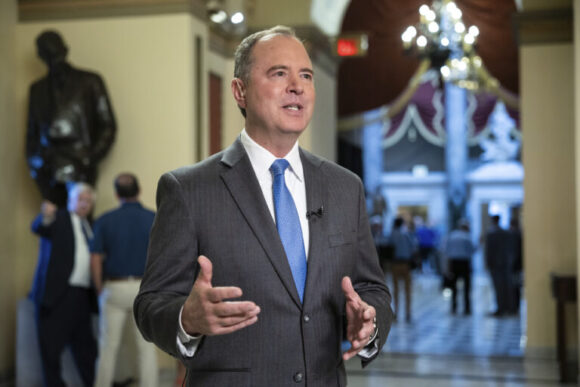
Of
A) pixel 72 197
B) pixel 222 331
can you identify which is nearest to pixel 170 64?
pixel 72 197

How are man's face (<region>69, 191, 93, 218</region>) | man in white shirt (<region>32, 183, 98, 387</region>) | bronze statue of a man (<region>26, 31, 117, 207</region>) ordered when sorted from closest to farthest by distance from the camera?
1. man in white shirt (<region>32, 183, 98, 387</region>)
2. man's face (<region>69, 191, 93, 218</region>)
3. bronze statue of a man (<region>26, 31, 117, 207</region>)

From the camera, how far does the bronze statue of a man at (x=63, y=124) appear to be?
750cm

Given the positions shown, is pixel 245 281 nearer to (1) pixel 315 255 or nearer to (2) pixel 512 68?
(1) pixel 315 255

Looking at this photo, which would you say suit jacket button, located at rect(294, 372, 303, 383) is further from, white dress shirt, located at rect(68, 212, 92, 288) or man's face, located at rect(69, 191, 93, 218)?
man's face, located at rect(69, 191, 93, 218)

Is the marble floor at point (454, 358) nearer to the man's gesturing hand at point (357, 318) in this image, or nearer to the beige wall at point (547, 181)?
the beige wall at point (547, 181)

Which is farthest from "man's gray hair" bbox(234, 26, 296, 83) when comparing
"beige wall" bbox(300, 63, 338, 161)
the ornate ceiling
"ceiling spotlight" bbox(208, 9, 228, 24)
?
the ornate ceiling

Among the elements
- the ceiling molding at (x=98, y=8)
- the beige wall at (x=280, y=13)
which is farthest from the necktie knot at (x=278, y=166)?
the beige wall at (x=280, y=13)

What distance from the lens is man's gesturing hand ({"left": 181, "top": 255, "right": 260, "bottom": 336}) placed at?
5.83ft

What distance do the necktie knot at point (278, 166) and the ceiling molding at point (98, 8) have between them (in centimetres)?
598

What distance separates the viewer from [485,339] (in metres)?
11.5

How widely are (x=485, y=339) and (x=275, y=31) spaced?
995cm

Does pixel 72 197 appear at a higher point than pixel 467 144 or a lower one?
lower

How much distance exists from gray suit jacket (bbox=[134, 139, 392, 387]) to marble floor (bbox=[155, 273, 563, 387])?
19.3ft

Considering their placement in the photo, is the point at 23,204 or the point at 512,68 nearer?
the point at 23,204
